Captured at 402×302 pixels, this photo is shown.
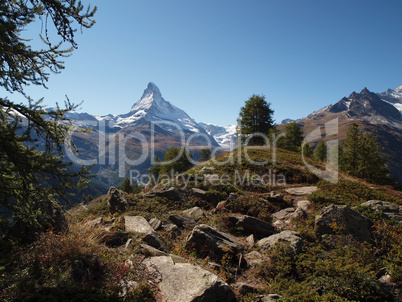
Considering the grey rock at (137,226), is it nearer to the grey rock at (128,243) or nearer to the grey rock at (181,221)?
the grey rock at (128,243)

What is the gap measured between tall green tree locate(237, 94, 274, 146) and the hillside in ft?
86.4

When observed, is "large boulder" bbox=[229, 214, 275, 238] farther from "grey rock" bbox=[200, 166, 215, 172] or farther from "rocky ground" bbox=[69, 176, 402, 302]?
"grey rock" bbox=[200, 166, 215, 172]

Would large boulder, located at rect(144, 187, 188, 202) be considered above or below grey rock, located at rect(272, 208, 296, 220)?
above

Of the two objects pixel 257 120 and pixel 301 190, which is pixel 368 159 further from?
pixel 301 190

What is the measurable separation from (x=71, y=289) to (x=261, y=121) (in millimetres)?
40203

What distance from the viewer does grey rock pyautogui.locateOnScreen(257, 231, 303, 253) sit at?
28.6ft

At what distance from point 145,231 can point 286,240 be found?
6.05 meters

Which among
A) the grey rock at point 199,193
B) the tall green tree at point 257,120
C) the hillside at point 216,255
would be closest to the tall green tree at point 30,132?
the hillside at point 216,255

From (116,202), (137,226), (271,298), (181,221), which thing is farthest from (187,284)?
(116,202)

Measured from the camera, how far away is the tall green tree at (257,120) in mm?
40812

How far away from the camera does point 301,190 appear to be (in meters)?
18.2

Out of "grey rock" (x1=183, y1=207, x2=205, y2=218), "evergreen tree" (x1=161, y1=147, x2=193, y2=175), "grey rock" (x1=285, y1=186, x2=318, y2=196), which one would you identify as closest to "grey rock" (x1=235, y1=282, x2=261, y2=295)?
"grey rock" (x1=183, y1=207, x2=205, y2=218)

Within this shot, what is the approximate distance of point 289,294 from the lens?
6.49 m

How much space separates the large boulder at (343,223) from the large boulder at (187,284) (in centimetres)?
595
